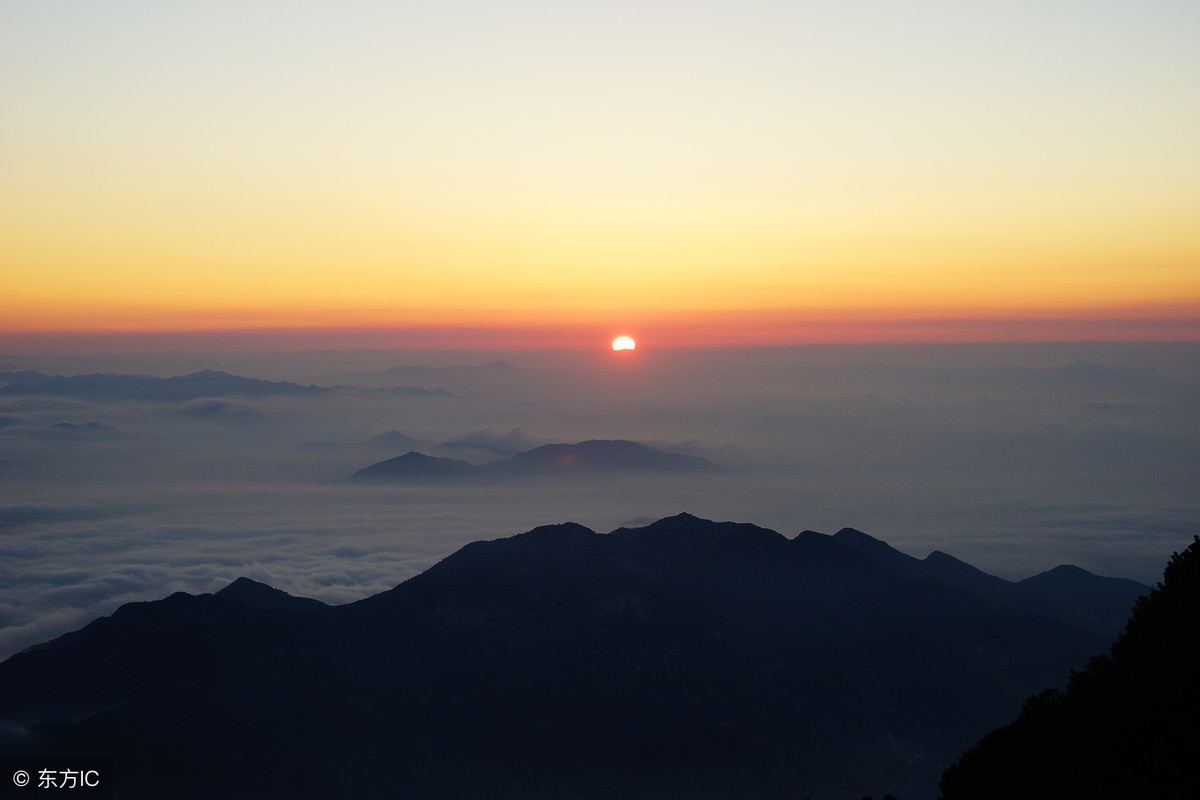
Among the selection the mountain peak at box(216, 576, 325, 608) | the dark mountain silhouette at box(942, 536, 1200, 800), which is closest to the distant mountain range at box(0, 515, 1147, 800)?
the mountain peak at box(216, 576, 325, 608)

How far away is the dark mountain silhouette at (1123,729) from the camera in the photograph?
1790 inches

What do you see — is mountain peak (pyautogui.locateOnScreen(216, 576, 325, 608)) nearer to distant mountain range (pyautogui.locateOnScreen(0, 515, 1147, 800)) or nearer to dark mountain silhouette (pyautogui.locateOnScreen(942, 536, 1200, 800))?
distant mountain range (pyautogui.locateOnScreen(0, 515, 1147, 800))

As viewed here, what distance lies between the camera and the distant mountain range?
141875 mm

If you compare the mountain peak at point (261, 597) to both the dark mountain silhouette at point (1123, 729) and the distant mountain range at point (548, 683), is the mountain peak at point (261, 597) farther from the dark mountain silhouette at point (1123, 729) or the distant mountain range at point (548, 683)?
the dark mountain silhouette at point (1123, 729)

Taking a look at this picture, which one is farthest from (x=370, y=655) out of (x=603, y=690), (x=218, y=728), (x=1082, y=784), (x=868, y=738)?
(x=1082, y=784)

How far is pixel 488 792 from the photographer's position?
5512 inches

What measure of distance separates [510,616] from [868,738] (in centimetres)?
6597

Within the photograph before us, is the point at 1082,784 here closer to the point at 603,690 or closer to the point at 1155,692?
the point at 1155,692

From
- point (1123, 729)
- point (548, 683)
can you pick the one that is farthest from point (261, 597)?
point (1123, 729)

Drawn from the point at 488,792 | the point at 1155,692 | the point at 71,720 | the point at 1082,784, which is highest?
the point at 1155,692

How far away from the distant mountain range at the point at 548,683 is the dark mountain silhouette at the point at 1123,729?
95.2m

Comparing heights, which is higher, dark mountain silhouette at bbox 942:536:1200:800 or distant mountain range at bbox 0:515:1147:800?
dark mountain silhouette at bbox 942:536:1200:800

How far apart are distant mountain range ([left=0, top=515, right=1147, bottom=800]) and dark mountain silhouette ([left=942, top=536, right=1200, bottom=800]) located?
95186 mm

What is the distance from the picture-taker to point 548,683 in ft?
525
